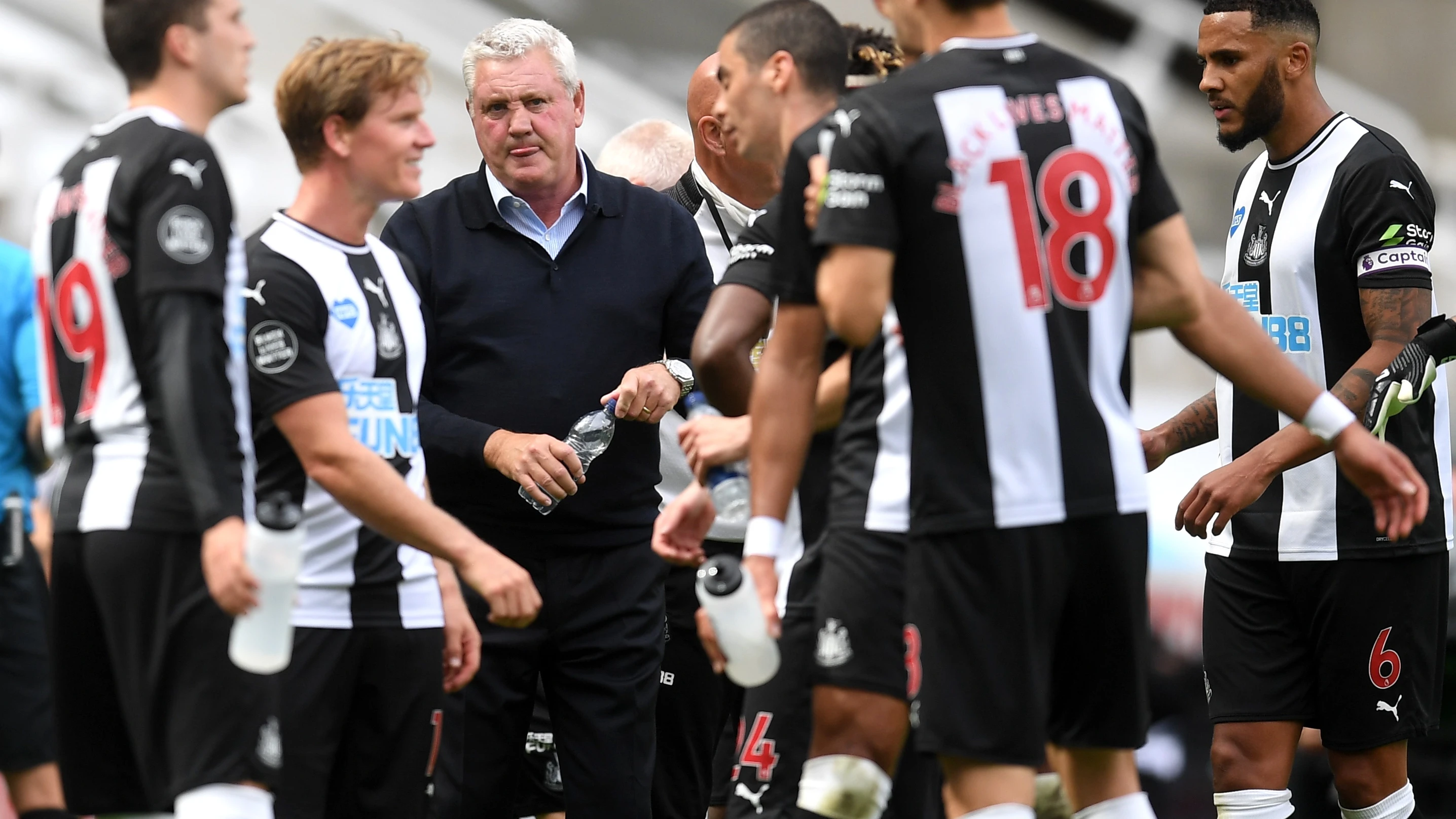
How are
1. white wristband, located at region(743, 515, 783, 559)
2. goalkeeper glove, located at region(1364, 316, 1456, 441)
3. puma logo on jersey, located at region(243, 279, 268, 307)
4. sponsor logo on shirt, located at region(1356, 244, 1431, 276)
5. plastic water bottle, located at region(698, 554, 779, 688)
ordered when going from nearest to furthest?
plastic water bottle, located at region(698, 554, 779, 688) < white wristband, located at region(743, 515, 783, 559) < puma logo on jersey, located at region(243, 279, 268, 307) < goalkeeper glove, located at region(1364, 316, 1456, 441) < sponsor logo on shirt, located at region(1356, 244, 1431, 276)

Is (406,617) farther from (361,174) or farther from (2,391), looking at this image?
(2,391)

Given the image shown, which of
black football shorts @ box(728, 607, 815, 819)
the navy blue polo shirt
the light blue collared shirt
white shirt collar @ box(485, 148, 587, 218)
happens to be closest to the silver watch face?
the navy blue polo shirt

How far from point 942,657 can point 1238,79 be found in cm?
292

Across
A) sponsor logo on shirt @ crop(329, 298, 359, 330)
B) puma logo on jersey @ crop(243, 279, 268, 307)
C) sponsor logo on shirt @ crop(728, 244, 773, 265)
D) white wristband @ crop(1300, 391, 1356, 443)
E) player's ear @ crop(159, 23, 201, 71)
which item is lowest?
white wristband @ crop(1300, 391, 1356, 443)

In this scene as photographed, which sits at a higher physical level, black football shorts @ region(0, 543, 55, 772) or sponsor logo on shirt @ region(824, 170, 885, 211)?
sponsor logo on shirt @ region(824, 170, 885, 211)

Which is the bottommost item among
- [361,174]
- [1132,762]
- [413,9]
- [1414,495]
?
[1132,762]

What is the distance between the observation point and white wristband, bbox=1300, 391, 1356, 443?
11.9 feet

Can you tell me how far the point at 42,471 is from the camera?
5.27 meters

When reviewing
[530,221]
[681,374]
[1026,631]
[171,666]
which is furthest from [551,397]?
[1026,631]

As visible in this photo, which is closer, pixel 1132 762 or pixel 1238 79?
pixel 1132 762

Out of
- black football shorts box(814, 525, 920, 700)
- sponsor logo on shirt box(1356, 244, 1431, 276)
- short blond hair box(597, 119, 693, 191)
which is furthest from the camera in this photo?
short blond hair box(597, 119, 693, 191)

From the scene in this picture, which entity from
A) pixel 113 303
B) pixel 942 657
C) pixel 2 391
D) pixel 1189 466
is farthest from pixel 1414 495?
pixel 1189 466

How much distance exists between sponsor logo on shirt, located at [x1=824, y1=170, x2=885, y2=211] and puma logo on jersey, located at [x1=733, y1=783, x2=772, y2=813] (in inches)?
55.5

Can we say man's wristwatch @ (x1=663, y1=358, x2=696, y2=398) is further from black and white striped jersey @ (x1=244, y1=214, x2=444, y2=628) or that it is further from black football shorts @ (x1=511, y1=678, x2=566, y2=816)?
black football shorts @ (x1=511, y1=678, x2=566, y2=816)
